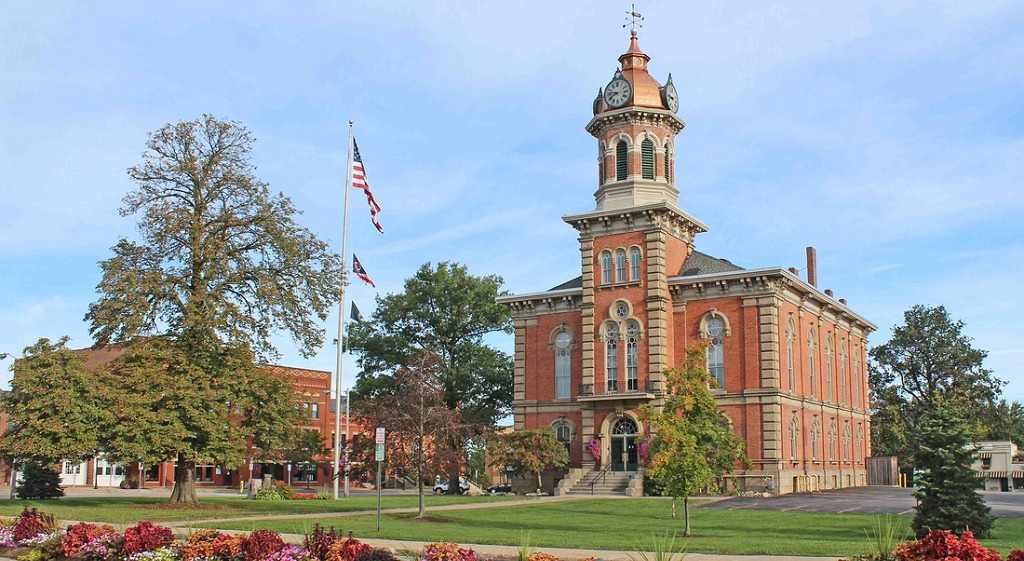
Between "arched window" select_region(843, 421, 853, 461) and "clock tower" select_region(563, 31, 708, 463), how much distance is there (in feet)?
50.5

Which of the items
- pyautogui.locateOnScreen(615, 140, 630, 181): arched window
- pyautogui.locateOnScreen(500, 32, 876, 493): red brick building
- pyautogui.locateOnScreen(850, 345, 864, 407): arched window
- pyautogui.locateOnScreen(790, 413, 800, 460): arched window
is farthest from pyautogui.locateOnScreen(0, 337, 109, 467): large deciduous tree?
pyautogui.locateOnScreen(850, 345, 864, 407): arched window

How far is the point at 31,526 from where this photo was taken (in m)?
20.0

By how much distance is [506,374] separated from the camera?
6156 cm

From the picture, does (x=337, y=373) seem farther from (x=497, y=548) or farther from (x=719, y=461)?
(x=497, y=548)

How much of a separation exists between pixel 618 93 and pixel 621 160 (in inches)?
139

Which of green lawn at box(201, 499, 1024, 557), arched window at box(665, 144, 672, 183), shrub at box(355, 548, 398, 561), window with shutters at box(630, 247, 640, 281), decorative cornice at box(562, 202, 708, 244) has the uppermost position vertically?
arched window at box(665, 144, 672, 183)

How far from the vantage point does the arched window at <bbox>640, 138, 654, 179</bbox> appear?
51.1 meters

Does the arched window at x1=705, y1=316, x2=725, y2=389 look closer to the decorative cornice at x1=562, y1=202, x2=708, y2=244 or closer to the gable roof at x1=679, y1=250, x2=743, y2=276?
the gable roof at x1=679, y1=250, x2=743, y2=276

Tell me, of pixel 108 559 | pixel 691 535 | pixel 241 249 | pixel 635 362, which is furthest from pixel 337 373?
pixel 108 559

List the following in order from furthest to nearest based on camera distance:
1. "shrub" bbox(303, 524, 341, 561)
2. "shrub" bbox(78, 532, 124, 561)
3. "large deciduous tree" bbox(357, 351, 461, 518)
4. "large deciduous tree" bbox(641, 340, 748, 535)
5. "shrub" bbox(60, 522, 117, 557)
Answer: "large deciduous tree" bbox(357, 351, 461, 518) → "large deciduous tree" bbox(641, 340, 748, 535) → "shrub" bbox(60, 522, 117, 557) → "shrub" bbox(78, 532, 124, 561) → "shrub" bbox(303, 524, 341, 561)

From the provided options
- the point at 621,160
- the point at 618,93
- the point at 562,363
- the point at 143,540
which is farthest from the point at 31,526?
the point at 618,93

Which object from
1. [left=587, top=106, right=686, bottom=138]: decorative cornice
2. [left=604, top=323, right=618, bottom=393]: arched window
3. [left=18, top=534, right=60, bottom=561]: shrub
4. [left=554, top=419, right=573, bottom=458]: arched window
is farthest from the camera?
[left=554, top=419, right=573, bottom=458]: arched window

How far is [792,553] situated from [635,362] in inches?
1214

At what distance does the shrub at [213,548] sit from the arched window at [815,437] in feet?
131
